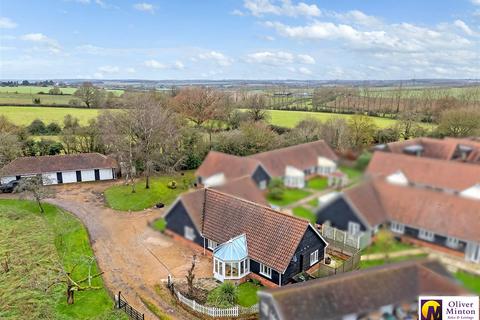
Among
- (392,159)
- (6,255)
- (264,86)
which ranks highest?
(264,86)

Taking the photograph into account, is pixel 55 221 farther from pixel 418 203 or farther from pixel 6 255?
pixel 418 203

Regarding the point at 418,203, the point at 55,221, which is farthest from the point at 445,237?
the point at 55,221

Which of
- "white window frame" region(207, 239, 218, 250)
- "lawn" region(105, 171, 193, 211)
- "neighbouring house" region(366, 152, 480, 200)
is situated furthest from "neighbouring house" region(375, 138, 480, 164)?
"white window frame" region(207, 239, 218, 250)

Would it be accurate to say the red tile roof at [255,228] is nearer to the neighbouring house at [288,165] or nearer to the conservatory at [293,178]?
the neighbouring house at [288,165]

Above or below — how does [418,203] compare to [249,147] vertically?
above

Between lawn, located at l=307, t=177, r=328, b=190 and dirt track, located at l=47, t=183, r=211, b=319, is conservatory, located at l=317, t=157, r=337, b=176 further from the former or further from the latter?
dirt track, located at l=47, t=183, r=211, b=319

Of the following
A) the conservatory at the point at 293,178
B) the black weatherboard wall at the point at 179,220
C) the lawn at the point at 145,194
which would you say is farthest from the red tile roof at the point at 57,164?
the conservatory at the point at 293,178
